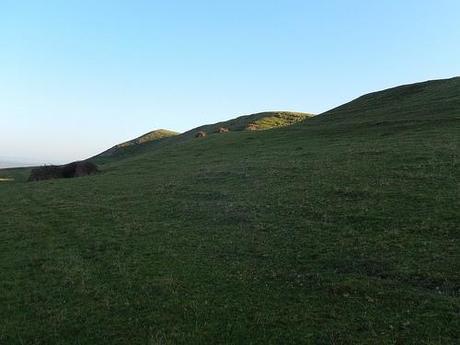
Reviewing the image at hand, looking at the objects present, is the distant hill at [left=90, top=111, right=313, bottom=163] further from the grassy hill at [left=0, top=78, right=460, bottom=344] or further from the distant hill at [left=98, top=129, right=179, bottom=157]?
the grassy hill at [left=0, top=78, right=460, bottom=344]

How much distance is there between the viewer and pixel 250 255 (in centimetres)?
2003

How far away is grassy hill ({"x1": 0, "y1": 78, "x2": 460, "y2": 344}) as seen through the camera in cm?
1408

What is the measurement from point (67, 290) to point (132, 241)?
5952 millimetres

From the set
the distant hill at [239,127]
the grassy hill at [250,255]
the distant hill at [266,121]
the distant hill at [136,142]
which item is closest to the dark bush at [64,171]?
the grassy hill at [250,255]

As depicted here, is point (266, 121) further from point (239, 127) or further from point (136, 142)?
point (136, 142)

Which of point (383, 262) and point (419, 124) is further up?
point (419, 124)

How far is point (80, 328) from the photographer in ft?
47.4

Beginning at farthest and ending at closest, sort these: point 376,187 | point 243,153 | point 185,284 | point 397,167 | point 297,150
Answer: point 243,153 < point 297,150 < point 397,167 < point 376,187 < point 185,284

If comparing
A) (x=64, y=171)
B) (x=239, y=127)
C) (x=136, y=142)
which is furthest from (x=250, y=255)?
(x=136, y=142)

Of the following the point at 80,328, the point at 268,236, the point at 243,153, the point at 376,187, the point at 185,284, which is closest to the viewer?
the point at 80,328

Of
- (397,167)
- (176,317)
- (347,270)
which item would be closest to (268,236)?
(347,270)

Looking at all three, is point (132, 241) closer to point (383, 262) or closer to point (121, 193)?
point (383, 262)

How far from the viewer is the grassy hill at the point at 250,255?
14.1 meters

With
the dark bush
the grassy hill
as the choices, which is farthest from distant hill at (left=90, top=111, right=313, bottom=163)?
the grassy hill
